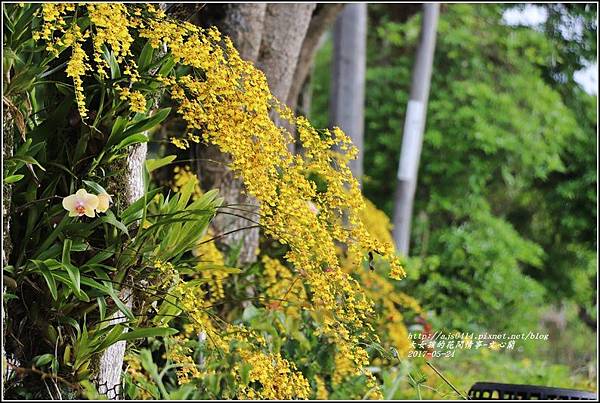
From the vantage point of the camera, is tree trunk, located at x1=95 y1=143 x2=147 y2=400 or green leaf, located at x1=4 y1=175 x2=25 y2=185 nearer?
green leaf, located at x1=4 y1=175 x2=25 y2=185

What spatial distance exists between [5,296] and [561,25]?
6.31 metres

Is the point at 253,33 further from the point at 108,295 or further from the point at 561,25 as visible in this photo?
the point at 561,25

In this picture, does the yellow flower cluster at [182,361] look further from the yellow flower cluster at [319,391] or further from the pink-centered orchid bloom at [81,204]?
the yellow flower cluster at [319,391]

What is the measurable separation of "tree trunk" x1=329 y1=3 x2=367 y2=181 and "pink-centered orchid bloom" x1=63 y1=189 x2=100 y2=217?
4013 mm

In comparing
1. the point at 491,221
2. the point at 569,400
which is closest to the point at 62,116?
the point at 569,400

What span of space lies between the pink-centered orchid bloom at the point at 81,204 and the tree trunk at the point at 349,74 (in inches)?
158

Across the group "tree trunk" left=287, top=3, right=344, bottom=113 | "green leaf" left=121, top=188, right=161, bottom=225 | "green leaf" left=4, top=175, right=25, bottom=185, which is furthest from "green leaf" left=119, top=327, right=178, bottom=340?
"tree trunk" left=287, top=3, right=344, bottom=113

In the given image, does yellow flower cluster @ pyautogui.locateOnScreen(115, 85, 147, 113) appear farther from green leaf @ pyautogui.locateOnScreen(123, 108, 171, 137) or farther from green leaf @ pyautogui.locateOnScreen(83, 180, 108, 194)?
green leaf @ pyautogui.locateOnScreen(83, 180, 108, 194)

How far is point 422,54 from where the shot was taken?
6.16 m

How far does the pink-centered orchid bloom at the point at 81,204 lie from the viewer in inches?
67.9

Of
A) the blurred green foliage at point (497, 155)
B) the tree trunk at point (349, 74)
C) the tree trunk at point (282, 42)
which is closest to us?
the tree trunk at point (282, 42)

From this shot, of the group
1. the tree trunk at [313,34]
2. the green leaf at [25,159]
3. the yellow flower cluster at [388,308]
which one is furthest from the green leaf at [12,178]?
the tree trunk at [313,34]

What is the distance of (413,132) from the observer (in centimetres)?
598

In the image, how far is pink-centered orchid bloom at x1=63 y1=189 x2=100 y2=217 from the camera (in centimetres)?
173
